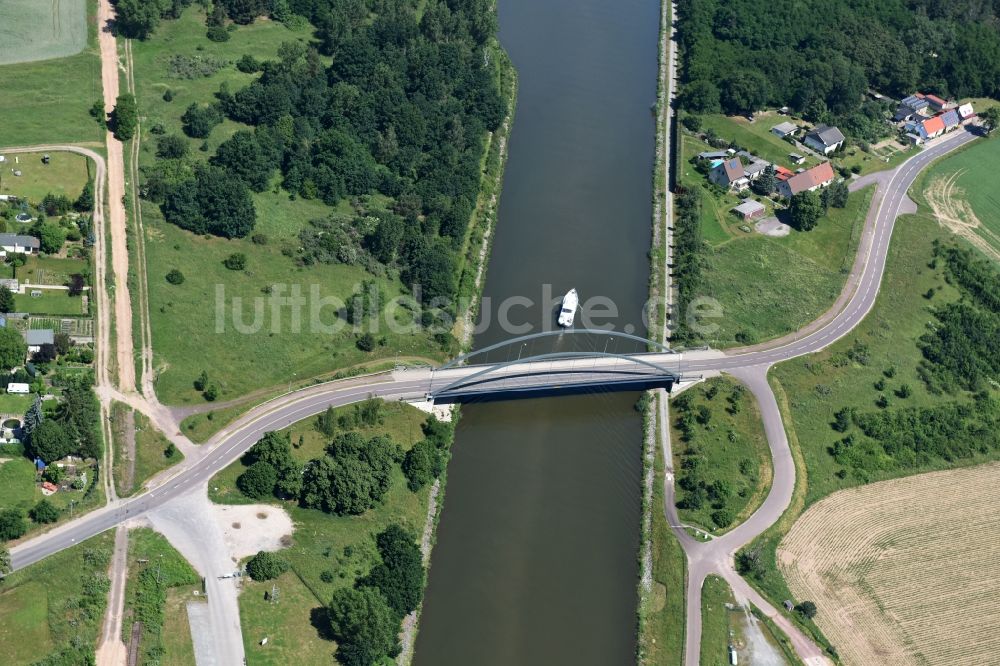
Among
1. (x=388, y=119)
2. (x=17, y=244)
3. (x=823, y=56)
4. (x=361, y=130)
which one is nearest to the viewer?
(x=17, y=244)

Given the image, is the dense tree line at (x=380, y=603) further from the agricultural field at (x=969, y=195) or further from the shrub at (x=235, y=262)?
the agricultural field at (x=969, y=195)

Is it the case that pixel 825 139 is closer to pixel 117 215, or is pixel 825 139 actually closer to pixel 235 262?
pixel 235 262

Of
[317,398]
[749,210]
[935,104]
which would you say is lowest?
[317,398]

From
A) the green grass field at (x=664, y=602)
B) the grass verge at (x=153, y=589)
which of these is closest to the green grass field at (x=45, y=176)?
the grass verge at (x=153, y=589)

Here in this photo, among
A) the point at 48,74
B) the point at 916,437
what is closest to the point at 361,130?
the point at 48,74

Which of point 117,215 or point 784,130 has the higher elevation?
point 784,130

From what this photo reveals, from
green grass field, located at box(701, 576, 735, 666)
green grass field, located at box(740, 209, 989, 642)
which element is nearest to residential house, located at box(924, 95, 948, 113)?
green grass field, located at box(740, 209, 989, 642)
